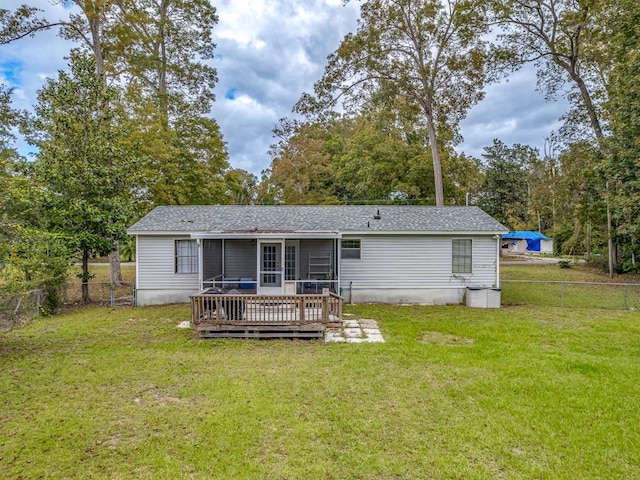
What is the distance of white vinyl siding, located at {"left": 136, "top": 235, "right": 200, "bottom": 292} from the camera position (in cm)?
1291

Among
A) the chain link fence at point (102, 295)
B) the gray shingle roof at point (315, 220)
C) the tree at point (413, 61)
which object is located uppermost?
the tree at point (413, 61)

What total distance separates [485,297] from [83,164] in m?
15.0

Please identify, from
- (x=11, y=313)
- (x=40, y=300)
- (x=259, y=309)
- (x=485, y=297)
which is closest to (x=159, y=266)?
(x=40, y=300)

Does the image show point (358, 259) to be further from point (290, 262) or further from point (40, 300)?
point (40, 300)

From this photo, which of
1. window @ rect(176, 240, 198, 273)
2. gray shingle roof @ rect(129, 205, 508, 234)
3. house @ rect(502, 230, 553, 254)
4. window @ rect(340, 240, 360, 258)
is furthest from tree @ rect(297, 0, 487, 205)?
house @ rect(502, 230, 553, 254)

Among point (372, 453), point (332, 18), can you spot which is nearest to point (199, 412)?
point (372, 453)

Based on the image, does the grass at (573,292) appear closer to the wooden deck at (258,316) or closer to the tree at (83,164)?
the wooden deck at (258,316)

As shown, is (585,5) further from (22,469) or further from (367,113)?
(22,469)

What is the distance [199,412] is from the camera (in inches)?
195

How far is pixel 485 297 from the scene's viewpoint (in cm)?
1245

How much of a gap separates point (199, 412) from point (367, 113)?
21078mm

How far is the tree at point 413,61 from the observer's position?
19438mm

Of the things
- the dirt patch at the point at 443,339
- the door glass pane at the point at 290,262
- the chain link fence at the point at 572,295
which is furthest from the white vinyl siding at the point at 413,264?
the dirt patch at the point at 443,339

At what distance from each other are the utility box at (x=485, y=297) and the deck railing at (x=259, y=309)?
605 cm
